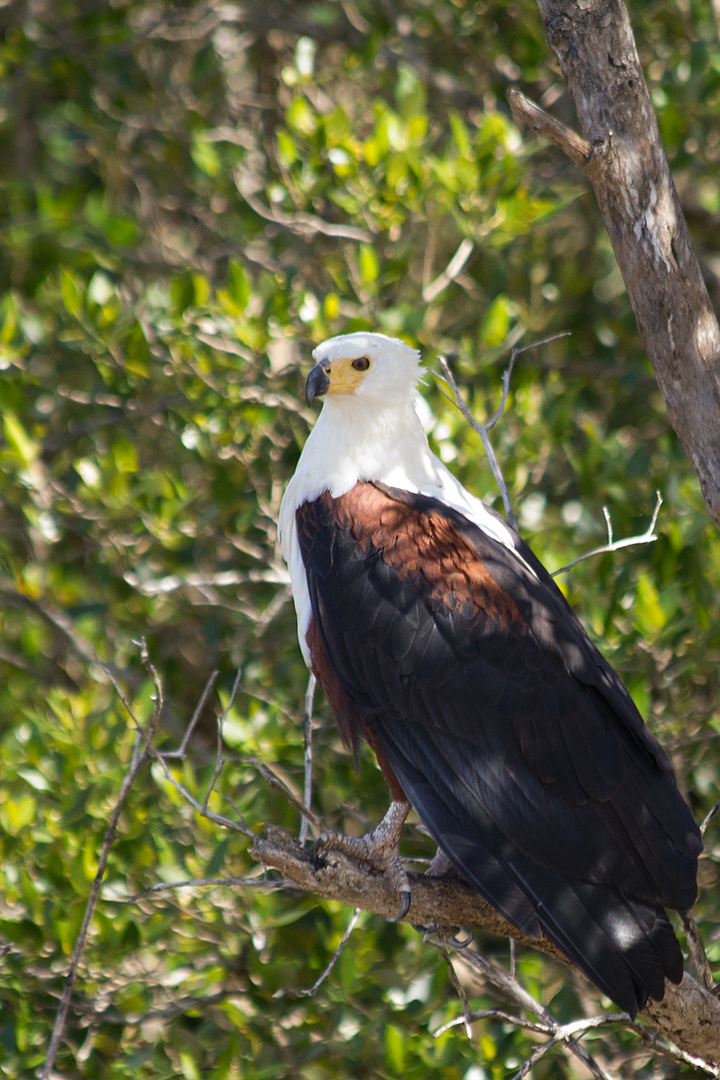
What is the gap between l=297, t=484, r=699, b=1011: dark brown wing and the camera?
2.58 metres

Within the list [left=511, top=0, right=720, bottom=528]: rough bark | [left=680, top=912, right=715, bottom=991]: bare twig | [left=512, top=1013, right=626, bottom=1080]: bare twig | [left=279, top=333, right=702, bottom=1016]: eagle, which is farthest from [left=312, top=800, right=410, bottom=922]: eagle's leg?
[left=511, top=0, right=720, bottom=528]: rough bark

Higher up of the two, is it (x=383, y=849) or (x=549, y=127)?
(x=549, y=127)

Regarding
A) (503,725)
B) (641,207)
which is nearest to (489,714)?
(503,725)

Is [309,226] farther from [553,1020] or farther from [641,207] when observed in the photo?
[553,1020]

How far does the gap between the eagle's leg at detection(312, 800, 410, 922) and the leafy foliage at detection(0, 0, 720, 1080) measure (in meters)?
0.31

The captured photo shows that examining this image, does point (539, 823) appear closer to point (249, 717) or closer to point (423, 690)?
point (423, 690)

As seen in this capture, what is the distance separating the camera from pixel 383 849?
2768 mm

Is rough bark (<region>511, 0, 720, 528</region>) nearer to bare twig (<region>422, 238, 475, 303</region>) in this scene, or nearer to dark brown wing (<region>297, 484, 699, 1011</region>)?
dark brown wing (<region>297, 484, 699, 1011</region>)

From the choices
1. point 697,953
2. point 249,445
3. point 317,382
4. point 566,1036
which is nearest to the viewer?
point 566,1036

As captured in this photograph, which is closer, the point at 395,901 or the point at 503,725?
the point at 395,901

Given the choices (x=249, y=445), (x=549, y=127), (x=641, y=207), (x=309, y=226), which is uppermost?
(x=549, y=127)

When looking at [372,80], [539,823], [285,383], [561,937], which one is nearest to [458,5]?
[372,80]

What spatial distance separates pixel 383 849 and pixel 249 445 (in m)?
1.88

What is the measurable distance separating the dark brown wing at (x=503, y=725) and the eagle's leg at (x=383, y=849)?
16 cm
